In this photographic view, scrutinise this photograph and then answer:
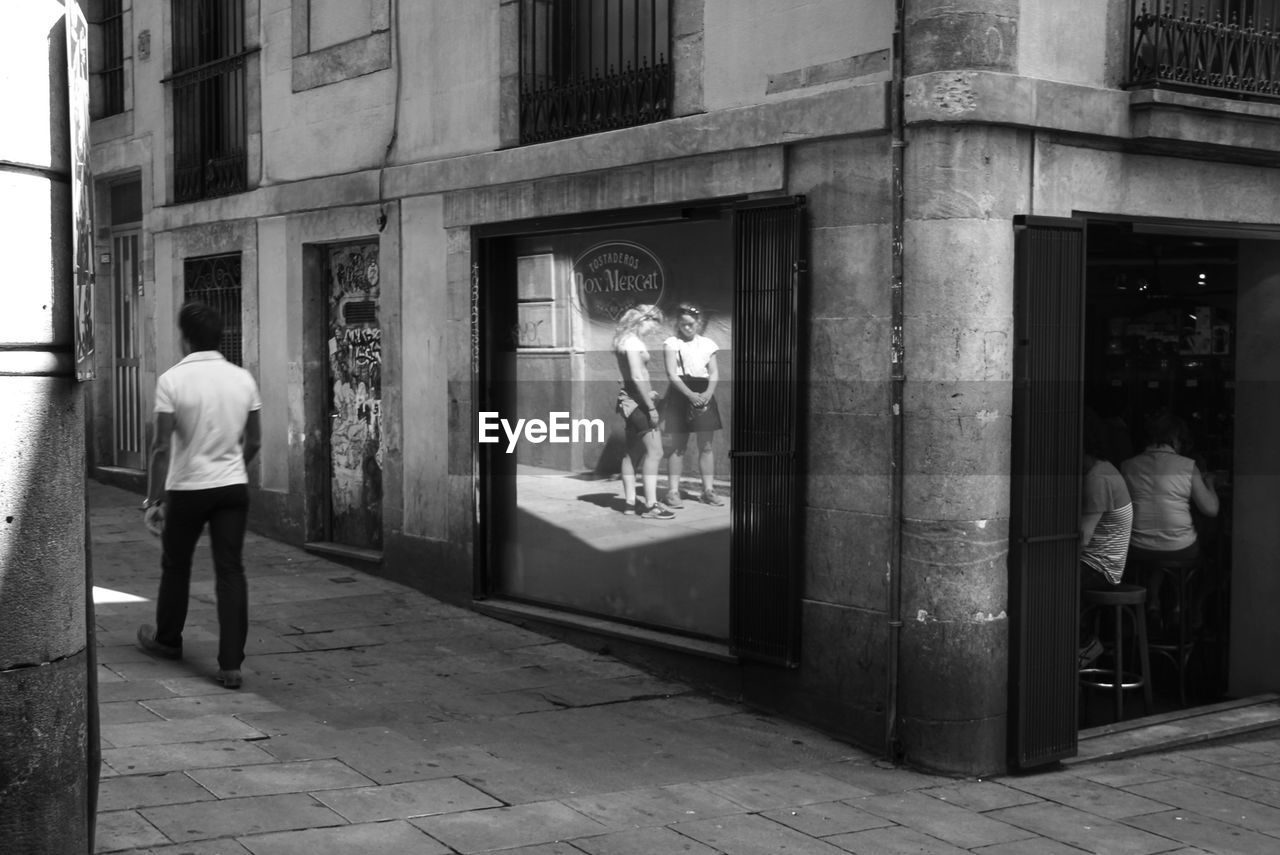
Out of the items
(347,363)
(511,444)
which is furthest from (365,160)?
(511,444)

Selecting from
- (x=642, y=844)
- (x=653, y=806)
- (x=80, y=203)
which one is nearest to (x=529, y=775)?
(x=653, y=806)

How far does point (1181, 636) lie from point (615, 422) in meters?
3.55

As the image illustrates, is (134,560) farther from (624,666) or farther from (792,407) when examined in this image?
(792,407)

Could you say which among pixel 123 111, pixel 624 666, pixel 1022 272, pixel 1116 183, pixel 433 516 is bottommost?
pixel 624 666

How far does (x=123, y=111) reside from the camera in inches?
582

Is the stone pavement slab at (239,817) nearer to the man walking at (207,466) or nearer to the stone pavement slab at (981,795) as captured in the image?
the man walking at (207,466)

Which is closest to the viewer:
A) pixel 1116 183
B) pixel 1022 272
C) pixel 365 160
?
pixel 1022 272

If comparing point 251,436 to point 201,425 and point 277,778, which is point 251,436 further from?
point 277,778

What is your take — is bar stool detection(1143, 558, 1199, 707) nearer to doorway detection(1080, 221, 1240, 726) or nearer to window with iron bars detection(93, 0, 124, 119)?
doorway detection(1080, 221, 1240, 726)

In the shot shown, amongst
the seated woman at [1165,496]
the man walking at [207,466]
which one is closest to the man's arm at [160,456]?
the man walking at [207,466]

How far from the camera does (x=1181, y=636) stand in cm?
904

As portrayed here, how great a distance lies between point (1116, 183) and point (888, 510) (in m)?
1.96

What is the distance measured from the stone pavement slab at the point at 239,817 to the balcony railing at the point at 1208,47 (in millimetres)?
5062

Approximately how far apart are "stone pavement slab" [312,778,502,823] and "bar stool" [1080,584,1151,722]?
364 centimetres
